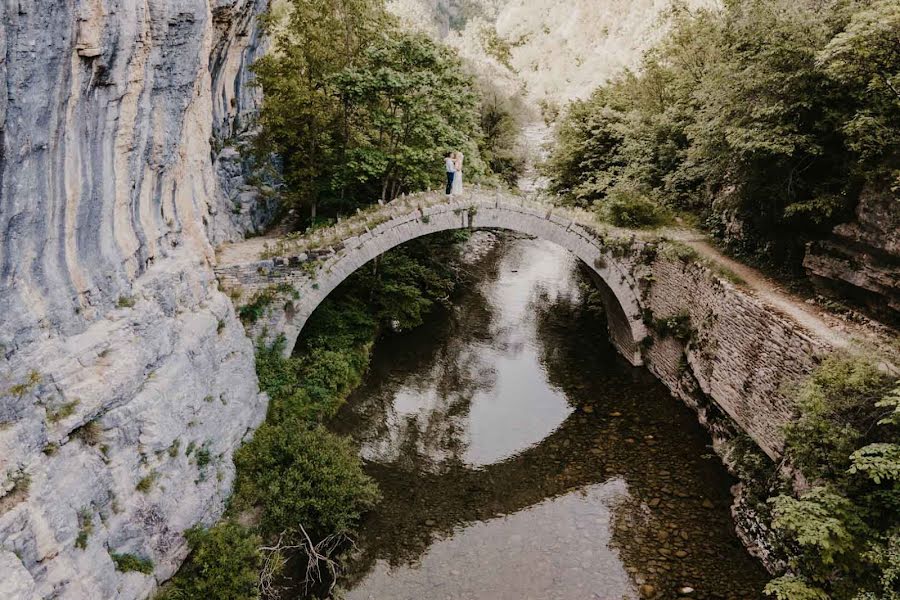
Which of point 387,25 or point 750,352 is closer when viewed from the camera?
point 750,352

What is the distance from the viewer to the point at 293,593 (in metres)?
9.27

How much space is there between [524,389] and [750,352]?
18.6 feet

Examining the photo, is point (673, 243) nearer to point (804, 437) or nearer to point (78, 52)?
point (804, 437)

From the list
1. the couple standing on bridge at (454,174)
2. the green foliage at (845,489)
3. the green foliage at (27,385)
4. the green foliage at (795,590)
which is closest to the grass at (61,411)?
the green foliage at (27,385)

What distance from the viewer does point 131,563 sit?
7.82 metres

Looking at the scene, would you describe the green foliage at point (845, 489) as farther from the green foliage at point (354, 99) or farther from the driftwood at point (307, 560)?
the green foliage at point (354, 99)

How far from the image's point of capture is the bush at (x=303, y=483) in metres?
9.62

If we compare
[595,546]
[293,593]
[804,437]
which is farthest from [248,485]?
[804,437]

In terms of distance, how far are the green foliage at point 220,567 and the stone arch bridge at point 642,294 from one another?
16.3 feet

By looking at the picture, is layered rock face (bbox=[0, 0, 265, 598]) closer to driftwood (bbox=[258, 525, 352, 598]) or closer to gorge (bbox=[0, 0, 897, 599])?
gorge (bbox=[0, 0, 897, 599])

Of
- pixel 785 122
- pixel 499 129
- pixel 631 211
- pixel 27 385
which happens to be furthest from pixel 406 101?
pixel 499 129

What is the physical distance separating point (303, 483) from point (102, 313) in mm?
4023

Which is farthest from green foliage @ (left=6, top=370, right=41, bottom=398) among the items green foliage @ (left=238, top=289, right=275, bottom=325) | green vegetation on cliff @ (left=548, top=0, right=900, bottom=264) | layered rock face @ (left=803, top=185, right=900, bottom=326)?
layered rock face @ (left=803, top=185, right=900, bottom=326)

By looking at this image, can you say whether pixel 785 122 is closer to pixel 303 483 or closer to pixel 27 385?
pixel 303 483
